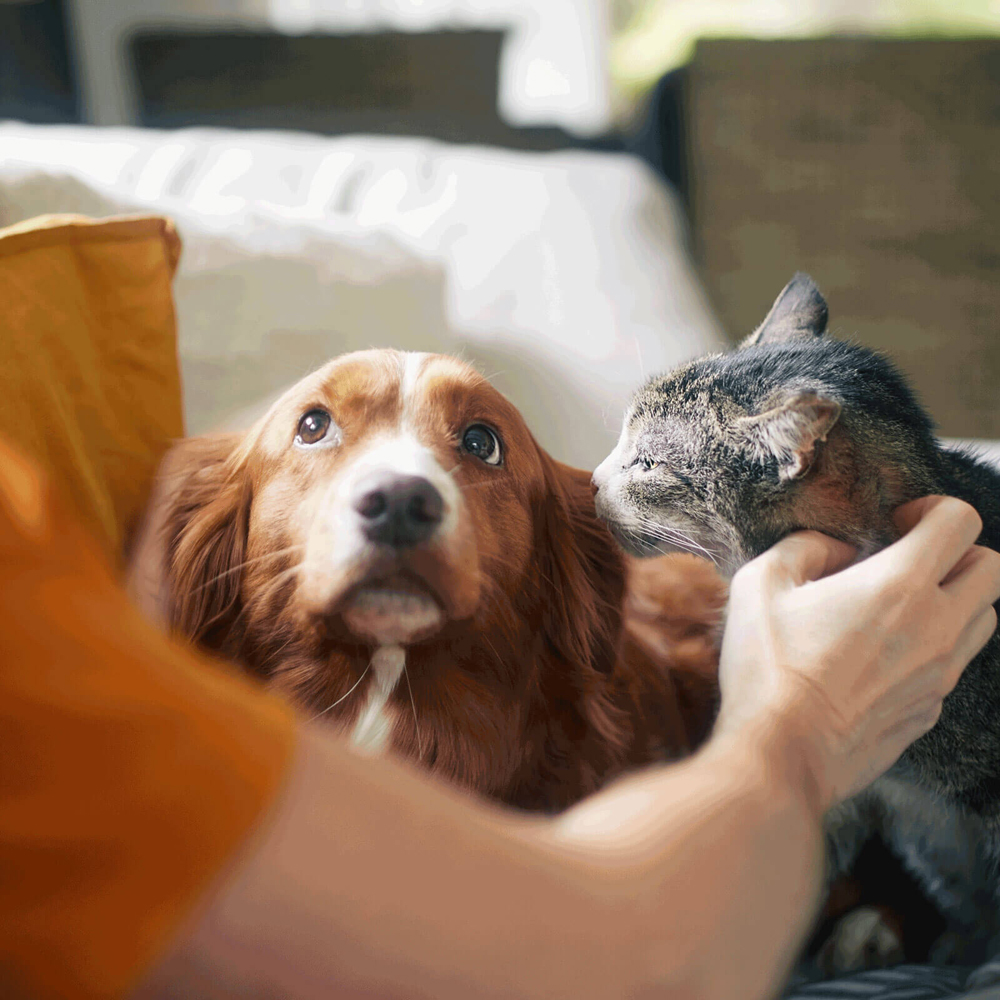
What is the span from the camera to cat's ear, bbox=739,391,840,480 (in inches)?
29.8

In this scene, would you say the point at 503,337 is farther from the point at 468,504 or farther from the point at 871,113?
the point at 871,113

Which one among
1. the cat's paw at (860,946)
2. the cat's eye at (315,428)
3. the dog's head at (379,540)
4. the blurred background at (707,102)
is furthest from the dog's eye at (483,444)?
the blurred background at (707,102)

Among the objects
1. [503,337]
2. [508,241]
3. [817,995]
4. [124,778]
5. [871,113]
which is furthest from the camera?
[871,113]

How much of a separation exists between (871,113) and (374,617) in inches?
86.5

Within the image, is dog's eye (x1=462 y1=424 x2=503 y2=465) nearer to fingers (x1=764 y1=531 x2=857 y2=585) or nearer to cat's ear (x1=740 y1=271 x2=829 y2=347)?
fingers (x1=764 y1=531 x2=857 y2=585)

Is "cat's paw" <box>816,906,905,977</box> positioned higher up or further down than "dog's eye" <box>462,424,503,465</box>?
further down

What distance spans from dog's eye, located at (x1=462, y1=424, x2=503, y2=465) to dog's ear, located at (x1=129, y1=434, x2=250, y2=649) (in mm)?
213

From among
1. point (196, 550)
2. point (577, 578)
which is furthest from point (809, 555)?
point (196, 550)

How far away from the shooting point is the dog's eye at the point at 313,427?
69 cm

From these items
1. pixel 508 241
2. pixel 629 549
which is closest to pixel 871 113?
pixel 508 241

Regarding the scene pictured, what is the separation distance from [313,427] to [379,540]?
18 cm

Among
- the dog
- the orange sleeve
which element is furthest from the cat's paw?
the orange sleeve

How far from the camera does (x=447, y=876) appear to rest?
0.33 meters

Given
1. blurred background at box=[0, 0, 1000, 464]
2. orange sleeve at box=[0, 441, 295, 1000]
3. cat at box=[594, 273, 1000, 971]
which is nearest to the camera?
orange sleeve at box=[0, 441, 295, 1000]
